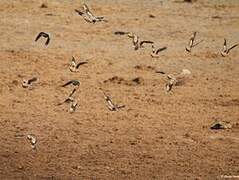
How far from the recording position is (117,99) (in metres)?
10.9

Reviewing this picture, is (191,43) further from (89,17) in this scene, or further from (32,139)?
(32,139)

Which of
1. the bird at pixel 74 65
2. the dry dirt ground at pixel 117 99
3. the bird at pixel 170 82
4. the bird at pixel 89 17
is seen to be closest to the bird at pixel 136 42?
the dry dirt ground at pixel 117 99

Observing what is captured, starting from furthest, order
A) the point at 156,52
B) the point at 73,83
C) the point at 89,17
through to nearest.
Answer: the point at 89,17
the point at 156,52
the point at 73,83

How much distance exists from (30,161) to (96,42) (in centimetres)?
674

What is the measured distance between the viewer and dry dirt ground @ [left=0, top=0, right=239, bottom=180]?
8156 millimetres

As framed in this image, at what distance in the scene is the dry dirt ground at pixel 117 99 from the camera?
816cm

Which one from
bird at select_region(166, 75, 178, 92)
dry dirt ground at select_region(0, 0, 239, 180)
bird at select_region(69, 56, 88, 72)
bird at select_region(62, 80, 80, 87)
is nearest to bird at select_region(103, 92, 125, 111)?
dry dirt ground at select_region(0, 0, 239, 180)

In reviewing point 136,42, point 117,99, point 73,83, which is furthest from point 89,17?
point 117,99

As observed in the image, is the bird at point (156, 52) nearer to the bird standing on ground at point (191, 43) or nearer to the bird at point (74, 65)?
the bird standing on ground at point (191, 43)

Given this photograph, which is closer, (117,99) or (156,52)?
(117,99)

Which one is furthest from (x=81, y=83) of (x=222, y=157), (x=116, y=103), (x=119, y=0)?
(x=119, y=0)

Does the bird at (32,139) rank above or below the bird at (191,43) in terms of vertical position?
above

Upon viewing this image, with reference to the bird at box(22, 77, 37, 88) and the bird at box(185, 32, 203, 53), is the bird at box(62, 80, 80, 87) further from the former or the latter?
the bird at box(185, 32, 203, 53)

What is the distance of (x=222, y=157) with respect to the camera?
8398mm
